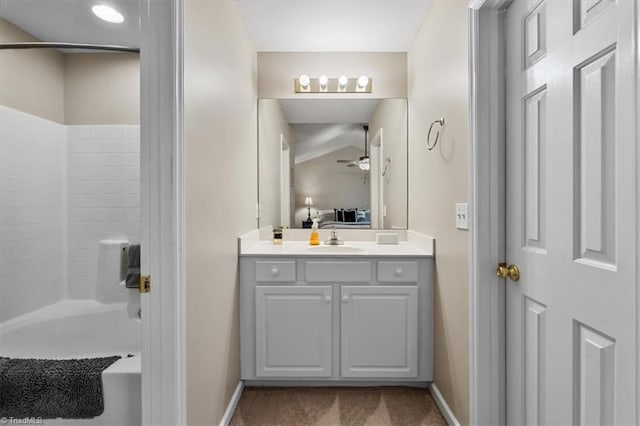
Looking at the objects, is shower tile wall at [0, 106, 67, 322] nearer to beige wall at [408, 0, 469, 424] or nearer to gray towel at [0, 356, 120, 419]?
gray towel at [0, 356, 120, 419]

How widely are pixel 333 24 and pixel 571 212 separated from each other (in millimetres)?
1920

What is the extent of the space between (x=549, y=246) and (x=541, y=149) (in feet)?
1.08

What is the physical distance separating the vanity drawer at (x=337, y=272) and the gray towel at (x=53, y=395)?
1137mm

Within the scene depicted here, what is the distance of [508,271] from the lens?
4.60 ft

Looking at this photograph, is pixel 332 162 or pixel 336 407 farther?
pixel 332 162

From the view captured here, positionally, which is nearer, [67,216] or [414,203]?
[67,216]

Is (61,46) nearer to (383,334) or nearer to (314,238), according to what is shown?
(314,238)

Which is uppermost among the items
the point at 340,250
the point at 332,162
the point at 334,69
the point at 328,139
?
the point at 334,69

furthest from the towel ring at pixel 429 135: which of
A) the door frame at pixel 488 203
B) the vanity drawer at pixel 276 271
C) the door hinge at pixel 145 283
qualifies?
the door hinge at pixel 145 283

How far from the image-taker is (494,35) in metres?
1.45

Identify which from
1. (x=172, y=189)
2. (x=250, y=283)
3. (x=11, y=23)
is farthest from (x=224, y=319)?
(x=11, y=23)

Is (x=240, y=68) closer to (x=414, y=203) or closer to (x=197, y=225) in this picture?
(x=197, y=225)

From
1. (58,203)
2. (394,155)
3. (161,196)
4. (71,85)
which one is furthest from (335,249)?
(71,85)

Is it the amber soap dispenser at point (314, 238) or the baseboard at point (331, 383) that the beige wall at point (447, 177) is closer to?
the baseboard at point (331, 383)
